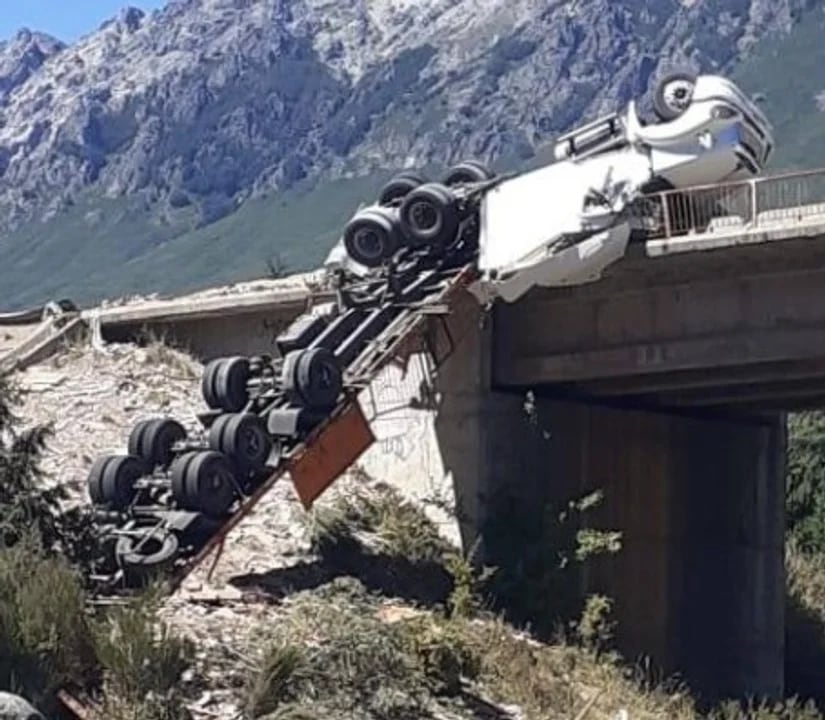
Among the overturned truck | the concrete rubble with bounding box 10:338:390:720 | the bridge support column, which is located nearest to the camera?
the concrete rubble with bounding box 10:338:390:720

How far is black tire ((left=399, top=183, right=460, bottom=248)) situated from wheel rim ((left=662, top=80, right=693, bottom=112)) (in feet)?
9.82

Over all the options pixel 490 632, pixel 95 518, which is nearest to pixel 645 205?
pixel 490 632

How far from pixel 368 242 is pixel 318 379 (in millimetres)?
3254

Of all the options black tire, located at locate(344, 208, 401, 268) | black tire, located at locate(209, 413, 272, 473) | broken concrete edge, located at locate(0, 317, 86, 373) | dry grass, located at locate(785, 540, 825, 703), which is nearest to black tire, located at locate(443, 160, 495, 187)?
black tire, located at locate(344, 208, 401, 268)

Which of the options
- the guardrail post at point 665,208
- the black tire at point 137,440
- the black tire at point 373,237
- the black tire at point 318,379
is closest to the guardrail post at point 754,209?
the guardrail post at point 665,208

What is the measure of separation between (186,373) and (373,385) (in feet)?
17.2

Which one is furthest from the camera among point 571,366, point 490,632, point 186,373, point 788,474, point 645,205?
point 788,474

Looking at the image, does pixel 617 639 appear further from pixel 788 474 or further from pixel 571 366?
pixel 788 474

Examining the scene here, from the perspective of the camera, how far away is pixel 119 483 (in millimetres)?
23188

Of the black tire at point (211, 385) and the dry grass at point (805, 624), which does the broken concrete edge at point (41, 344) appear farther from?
the dry grass at point (805, 624)

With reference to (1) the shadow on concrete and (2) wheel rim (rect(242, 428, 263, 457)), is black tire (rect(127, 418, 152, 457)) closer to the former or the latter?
(2) wheel rim (rect(242, 428, 263, 457))

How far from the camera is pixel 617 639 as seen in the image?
2688 centimetres

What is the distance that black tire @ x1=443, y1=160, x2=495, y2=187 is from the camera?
26.9 m

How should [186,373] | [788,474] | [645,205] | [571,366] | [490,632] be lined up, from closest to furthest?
[490,632]
[645,205]
[571,366]
[186,373]
[788,474]
